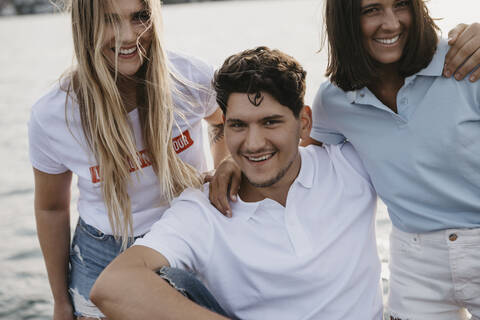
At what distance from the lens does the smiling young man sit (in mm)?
2139

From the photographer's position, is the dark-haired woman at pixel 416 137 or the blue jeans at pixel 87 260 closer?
the dark-haired woman at pixel 416 137

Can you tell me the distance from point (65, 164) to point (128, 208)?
0.35 metres

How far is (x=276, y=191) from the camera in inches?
91.4

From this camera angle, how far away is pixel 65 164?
250cm

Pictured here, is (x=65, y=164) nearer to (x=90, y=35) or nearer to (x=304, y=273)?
(x=90, y=35)

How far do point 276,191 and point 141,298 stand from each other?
2.45 feet

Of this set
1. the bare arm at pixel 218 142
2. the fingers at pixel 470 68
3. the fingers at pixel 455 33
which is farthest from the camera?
the bare arm at pixel 218 142

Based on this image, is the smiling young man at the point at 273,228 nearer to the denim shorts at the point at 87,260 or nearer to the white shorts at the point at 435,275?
the white shorts at the point at 435,275

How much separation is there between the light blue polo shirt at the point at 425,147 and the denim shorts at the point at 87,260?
118cm

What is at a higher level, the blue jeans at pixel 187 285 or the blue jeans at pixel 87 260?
the blue jeans at pixel 187 285

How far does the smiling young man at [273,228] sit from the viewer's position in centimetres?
214

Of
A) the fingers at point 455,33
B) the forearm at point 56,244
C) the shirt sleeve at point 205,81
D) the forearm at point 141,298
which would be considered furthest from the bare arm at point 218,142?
the fingers at point 455,33

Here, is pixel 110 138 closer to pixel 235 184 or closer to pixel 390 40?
pixel 235 184

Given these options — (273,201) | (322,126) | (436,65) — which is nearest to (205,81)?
(322,126)
